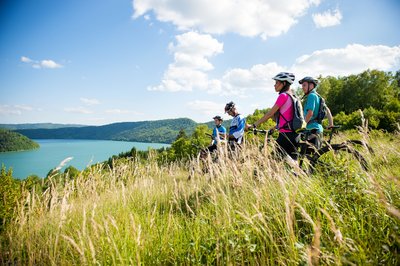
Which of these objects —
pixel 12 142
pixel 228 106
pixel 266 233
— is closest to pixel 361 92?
pixel 228 106

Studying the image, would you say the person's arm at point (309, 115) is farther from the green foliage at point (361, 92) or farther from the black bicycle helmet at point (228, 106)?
the green foliage at point (361, 92)

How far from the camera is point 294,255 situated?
1605 millimetres

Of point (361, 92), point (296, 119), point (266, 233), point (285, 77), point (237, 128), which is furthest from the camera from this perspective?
point (361, 92)

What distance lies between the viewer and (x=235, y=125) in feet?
21.1

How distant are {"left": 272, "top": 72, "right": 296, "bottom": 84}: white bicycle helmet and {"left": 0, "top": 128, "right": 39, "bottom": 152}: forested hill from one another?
233m

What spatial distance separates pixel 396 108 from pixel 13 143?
240 meters

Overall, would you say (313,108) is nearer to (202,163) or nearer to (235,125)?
(235,125)

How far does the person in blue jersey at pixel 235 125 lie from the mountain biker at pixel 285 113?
6.60 ft

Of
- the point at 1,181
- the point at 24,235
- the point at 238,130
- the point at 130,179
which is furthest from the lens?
the point at 1,181

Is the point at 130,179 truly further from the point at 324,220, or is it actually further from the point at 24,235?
the point at 324,220

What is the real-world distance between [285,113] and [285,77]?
2.54ft

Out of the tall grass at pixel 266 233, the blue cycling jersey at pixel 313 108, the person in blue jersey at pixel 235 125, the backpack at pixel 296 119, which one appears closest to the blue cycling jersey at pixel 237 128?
the person in blue jersey at pixel 235 125

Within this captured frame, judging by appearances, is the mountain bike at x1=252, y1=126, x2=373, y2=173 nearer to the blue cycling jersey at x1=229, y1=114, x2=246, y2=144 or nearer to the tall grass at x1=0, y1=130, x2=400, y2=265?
the tall grass at x1=0, y1=130, x2=400, y2=265

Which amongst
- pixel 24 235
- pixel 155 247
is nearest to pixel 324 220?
pixel 155 247
